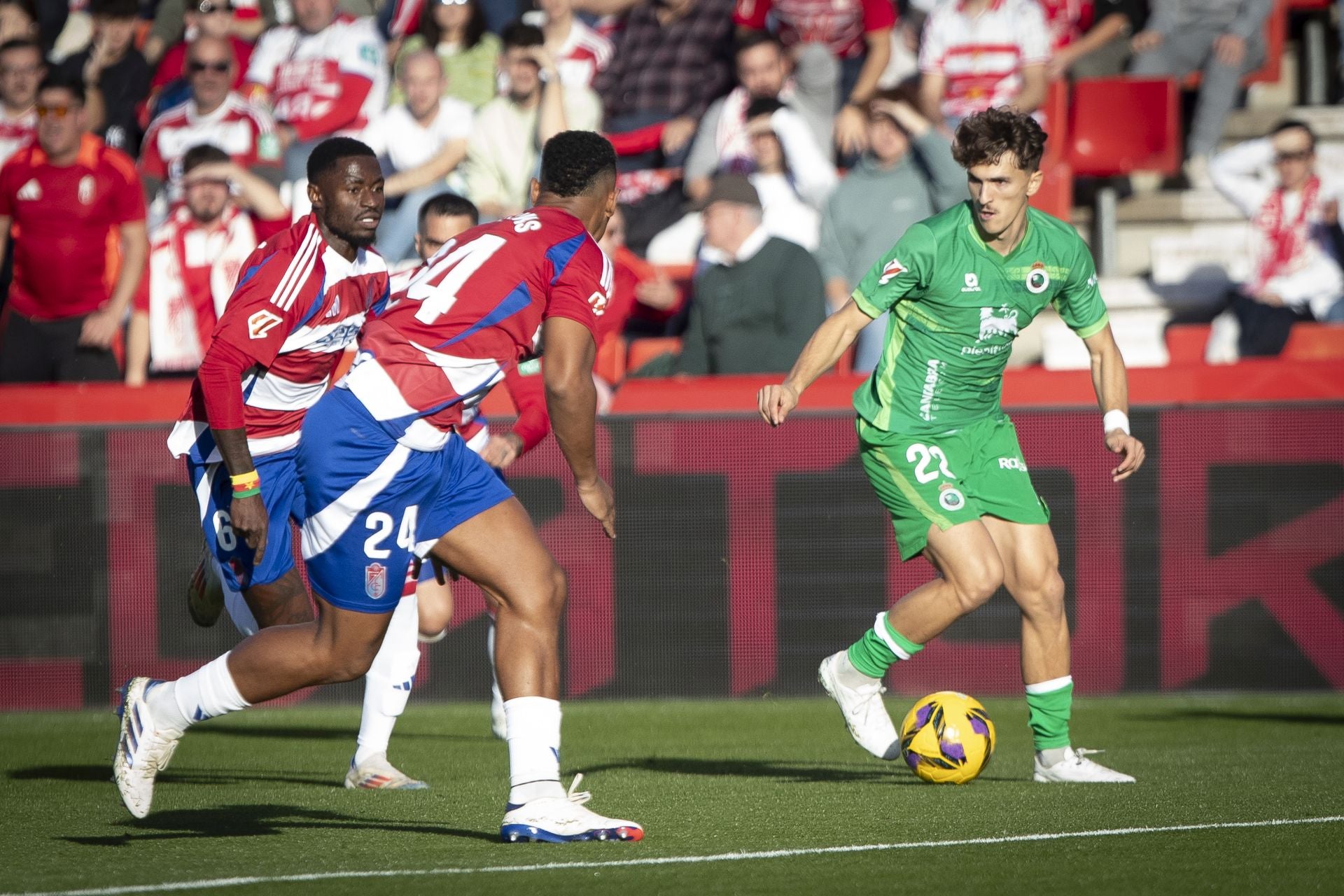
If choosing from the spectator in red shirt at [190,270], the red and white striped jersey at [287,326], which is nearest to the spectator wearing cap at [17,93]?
the spectator in red shirt at [190,270]

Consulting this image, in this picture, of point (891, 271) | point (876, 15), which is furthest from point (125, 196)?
point (891, 271)

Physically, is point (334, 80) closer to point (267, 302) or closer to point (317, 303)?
point (317, 303)

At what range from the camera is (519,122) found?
13.0 meters

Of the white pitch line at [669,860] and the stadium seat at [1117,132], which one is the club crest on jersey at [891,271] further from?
the stadium seat at [1117,132]

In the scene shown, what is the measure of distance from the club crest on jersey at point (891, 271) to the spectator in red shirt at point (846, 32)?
6.38m

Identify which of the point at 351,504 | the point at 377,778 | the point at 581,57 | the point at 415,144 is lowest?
the point at 377,778

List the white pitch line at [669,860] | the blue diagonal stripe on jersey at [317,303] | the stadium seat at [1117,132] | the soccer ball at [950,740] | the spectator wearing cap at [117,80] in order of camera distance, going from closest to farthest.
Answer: the white pitch line at [669,860] → the blue diagonal stripe on jersey at [317,303] → the soccer ball at [950,740] → the stadium seat at [1117,132] → the spectator wearing cap at [117,80]

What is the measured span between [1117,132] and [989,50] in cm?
148

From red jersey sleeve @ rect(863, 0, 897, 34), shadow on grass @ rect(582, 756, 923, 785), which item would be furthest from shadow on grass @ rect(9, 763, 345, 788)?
red jersey sleeve @ rect(863, 0, 897, 34)

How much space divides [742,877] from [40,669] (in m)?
6.49

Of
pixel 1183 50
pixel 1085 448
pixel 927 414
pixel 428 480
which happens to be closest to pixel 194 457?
pixel 428 480

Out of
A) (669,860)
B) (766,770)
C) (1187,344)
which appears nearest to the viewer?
(669,860)

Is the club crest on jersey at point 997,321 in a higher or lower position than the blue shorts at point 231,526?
higher

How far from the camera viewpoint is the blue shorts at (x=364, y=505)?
536cm
